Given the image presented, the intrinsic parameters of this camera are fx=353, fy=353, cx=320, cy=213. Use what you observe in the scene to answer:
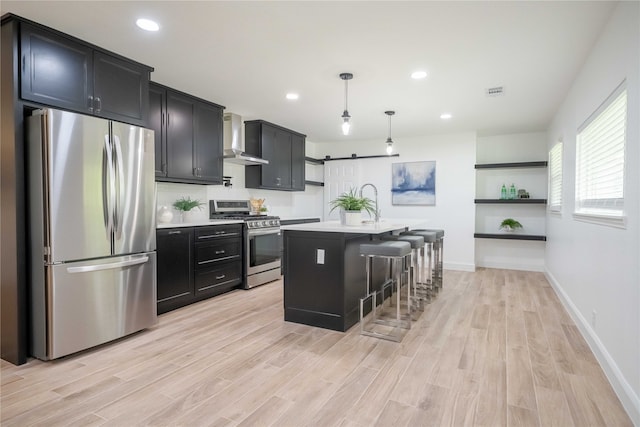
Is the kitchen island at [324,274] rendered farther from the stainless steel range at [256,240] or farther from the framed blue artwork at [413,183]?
the framed blue artwork at [413,183]

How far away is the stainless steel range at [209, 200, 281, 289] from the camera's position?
189 inches

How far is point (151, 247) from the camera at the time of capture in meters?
3.20

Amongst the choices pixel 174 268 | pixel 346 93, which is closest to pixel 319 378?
pixel 174 268

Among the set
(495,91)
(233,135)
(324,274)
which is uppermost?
(495,91)

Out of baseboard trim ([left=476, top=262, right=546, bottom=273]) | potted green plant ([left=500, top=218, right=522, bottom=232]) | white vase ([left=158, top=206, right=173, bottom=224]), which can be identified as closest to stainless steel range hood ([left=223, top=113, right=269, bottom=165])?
white vase ([left=158, top=206, right=173, bottom=224])

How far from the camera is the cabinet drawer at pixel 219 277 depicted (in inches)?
163

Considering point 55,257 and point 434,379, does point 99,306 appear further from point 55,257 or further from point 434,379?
point 434,379

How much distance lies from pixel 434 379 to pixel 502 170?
5168mm

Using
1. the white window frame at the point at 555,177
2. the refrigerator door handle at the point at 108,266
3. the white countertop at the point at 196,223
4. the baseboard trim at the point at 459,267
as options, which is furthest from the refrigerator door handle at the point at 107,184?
the baseboard trim at the point at 459,267

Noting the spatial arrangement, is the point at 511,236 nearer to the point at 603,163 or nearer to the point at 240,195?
the point at 603,163

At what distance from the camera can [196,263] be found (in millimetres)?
4047

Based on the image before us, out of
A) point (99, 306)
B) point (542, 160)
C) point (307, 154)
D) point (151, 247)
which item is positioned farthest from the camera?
point (307, 154)

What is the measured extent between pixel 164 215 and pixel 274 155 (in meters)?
2.24

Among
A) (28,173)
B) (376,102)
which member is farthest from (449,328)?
(28,173)
